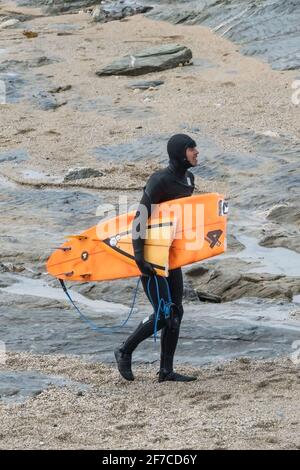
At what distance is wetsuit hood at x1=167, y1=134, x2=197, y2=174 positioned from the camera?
20.8 feet

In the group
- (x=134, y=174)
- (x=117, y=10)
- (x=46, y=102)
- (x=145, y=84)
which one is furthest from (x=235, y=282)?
(x=117, y=10)

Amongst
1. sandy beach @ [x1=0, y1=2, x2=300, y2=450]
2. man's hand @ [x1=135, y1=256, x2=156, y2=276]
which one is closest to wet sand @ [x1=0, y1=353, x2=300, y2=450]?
sandy beach @ [x1=0, y1=2, x2=300, y2=450]

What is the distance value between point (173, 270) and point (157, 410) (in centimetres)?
94

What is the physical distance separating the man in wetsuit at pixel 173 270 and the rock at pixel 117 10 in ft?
62.0

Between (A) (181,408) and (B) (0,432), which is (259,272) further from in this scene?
(B) (0,432)

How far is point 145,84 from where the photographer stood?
61.6ft

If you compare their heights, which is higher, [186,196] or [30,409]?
[186,196]

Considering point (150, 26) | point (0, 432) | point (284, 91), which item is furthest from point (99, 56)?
point (0, 432)

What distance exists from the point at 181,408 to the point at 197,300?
280 cm

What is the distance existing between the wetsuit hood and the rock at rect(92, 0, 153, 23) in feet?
62.1

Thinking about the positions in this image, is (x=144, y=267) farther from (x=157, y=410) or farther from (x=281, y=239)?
(x=281, y=239)

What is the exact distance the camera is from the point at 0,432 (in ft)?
18.1

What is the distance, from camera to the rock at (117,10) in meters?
24.8
